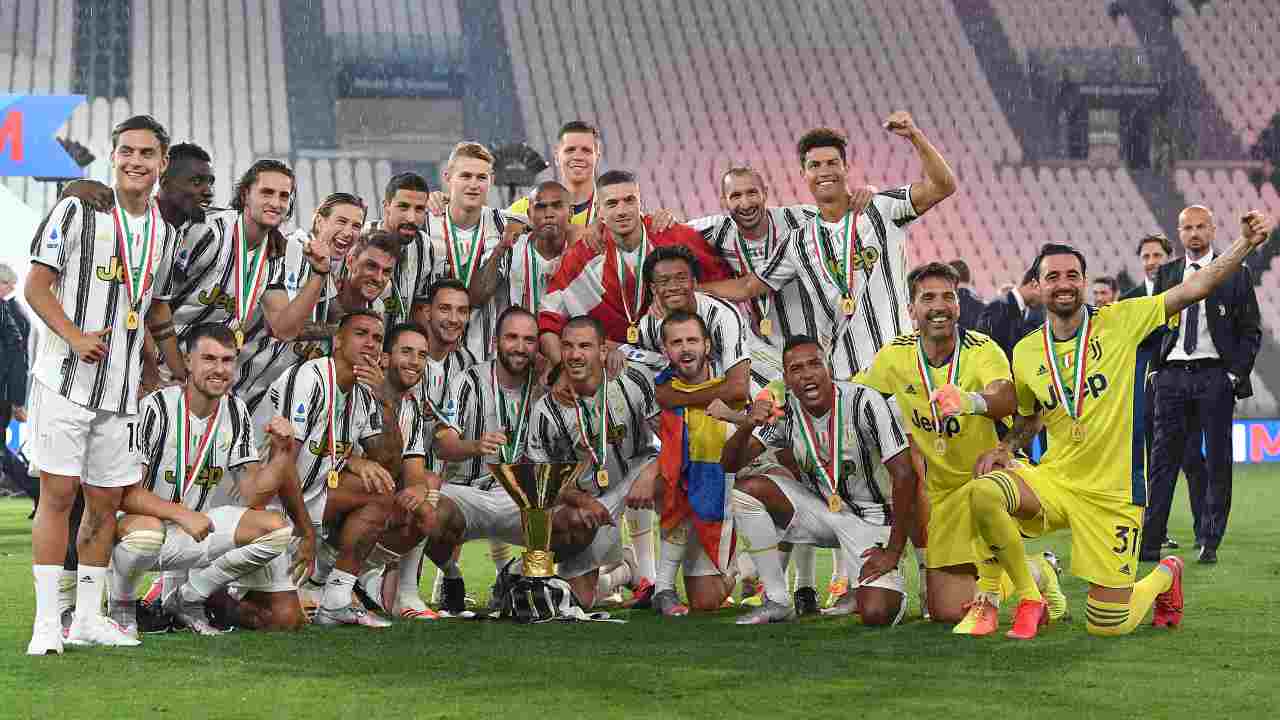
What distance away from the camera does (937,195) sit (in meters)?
5.32

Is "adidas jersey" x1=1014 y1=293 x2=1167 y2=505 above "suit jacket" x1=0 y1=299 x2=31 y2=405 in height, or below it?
below

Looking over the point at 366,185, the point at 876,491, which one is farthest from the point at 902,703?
the point at 366,185

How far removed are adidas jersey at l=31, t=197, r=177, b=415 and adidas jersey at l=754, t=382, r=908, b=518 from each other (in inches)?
81.7

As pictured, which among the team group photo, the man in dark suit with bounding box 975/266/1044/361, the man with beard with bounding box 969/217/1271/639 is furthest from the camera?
the man in dark suit with bounding box 975/266/1044/361

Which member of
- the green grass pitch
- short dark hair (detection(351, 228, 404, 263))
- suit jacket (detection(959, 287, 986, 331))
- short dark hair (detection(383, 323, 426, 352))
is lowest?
the green grass pitch

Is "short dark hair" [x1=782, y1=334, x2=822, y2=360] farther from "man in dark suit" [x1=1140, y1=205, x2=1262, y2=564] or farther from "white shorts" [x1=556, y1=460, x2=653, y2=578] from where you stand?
"man in dark suit" [x1=1140, y1=205, x2=1262, y2=564]

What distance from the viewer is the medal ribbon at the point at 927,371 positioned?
483cm

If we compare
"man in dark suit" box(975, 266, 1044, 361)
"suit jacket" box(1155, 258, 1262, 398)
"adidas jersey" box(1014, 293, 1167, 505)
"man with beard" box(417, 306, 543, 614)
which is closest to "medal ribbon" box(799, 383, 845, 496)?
"adidas jersey" box(1014, 293, 1167, 505)

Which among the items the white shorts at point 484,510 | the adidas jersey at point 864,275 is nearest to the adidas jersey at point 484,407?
the white shorts at point 484,510

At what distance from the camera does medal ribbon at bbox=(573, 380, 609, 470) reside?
5418 millimetres

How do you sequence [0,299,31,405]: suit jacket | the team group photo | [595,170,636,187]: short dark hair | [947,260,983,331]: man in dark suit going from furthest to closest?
[947,260,983,331]: man in dark suit < [0,299,31,405]: suit jacket < [595,170,636,187]: short dark hair < the team group photo

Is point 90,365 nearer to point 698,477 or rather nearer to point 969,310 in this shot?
point 698,477

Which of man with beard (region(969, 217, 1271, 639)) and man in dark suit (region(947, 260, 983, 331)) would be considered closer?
man with beard (region(969, 217, 1271, 639))

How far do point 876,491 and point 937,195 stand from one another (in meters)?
1.09
